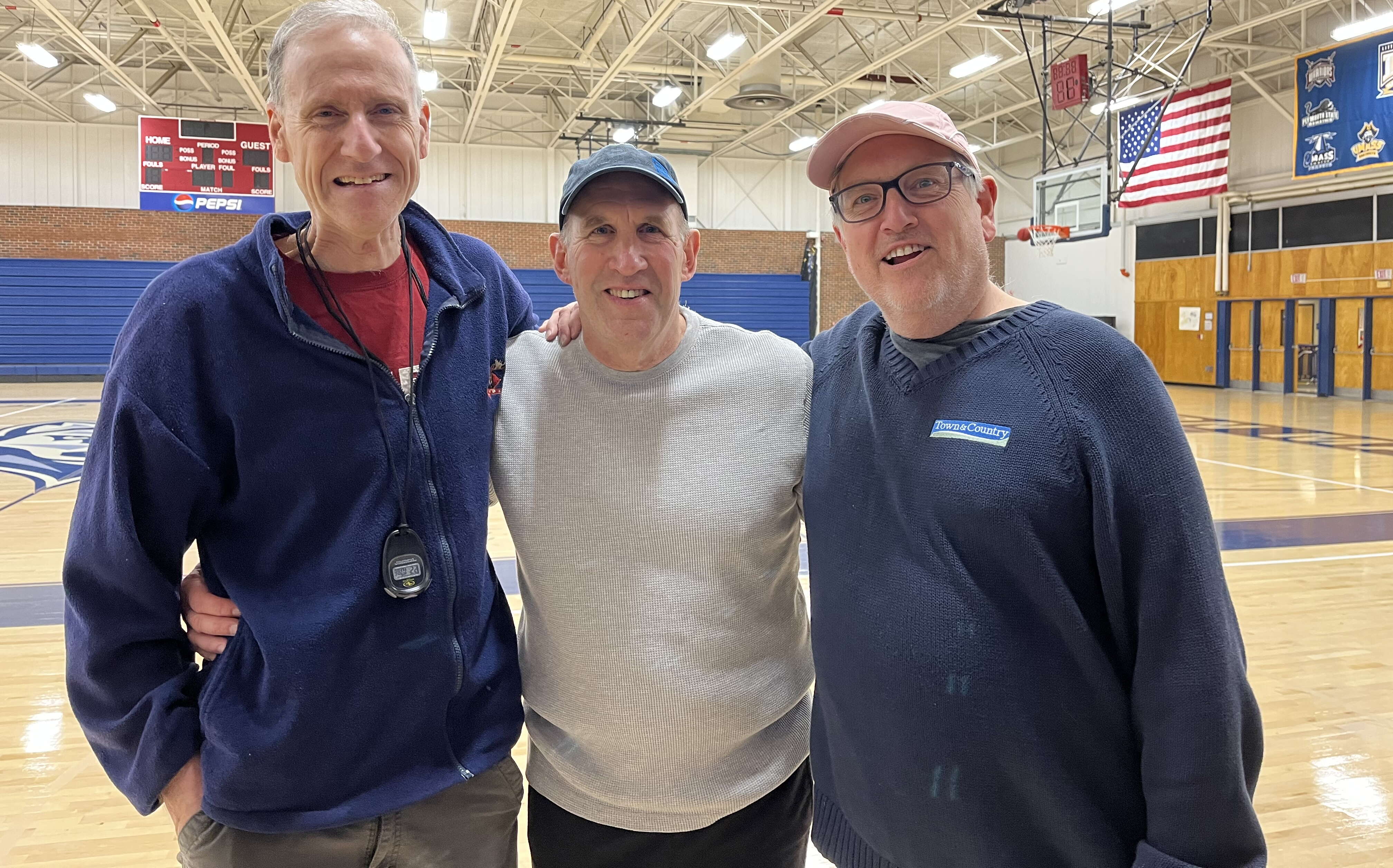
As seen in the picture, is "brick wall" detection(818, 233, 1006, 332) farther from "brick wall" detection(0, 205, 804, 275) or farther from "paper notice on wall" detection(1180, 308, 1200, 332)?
"paper notice on wall" detection(1180, 308, 1200, 332)

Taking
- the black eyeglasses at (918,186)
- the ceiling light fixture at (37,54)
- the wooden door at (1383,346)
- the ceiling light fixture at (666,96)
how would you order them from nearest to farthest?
the black eyeglasses at (918,186) < the ceiling light fixture at (37,54) < the ceiling light fixture at (666,96) < the wooden door at (1383,346)

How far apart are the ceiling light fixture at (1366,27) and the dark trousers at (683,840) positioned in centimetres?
1353

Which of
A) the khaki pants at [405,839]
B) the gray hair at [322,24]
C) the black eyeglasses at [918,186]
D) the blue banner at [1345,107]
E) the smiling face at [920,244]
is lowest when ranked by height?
the khaki pants at [405,839]

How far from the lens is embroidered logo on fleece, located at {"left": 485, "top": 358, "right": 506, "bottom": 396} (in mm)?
1694

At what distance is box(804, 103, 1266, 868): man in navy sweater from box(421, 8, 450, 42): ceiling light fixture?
37.3ft

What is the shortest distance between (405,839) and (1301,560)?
5.99 m

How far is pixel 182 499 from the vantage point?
4.54 feet

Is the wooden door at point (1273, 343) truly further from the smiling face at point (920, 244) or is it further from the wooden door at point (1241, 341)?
the smiling face at point (920, 244)

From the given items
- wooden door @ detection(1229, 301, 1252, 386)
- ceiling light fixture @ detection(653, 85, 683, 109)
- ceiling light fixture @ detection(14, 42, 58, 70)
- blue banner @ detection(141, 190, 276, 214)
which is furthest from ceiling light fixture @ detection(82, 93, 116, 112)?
wooden door @ detection(1229, 301, 1252, 386)

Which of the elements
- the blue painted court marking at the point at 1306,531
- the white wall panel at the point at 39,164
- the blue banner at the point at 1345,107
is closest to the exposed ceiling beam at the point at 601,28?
the blue banner at the point at 1345,107

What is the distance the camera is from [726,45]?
12711mm

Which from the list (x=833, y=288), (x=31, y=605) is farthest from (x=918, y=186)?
(x=833, y=288)

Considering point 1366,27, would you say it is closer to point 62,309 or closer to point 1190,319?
point 1190,319

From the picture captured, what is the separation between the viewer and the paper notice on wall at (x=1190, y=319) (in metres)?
19.7
